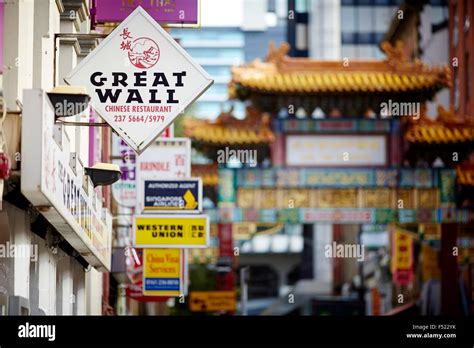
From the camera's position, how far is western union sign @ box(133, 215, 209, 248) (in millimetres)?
12844

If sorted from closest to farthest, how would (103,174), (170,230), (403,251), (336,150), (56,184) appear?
(56,184), (103,174), (170,230), (336,150), (403,251)

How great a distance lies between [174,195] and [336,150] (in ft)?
38.0

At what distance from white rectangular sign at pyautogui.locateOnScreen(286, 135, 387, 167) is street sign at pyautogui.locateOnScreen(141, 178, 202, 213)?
11.2 meters

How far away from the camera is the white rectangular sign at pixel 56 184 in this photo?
791 centimetres

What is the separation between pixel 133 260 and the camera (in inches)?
566

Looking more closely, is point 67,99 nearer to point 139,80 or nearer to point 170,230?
point 139,80

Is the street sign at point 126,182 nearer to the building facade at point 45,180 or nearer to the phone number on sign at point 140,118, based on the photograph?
the building facade at point 45,180

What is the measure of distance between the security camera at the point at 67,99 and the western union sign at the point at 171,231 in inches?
166

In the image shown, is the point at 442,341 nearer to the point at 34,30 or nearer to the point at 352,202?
the point at 34,30

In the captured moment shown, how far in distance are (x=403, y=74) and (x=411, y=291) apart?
20.8 ft

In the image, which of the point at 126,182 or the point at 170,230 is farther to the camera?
the point at 126,182

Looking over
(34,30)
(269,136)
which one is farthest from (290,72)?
(34,30)

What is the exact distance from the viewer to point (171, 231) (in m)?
13.0

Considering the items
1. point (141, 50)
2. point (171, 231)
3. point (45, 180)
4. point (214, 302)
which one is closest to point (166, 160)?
point (171, 231)
